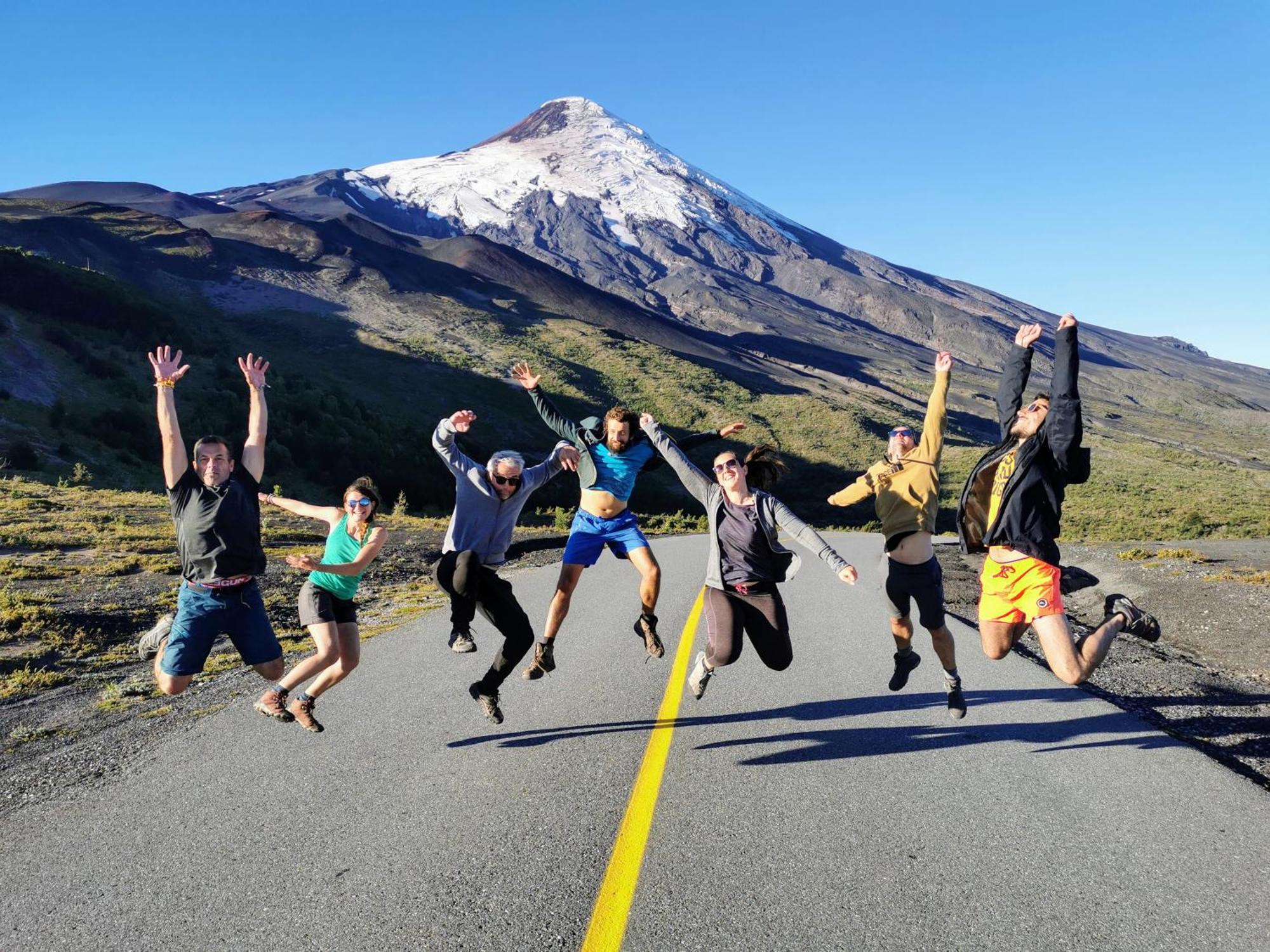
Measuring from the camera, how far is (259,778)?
5.23 metres

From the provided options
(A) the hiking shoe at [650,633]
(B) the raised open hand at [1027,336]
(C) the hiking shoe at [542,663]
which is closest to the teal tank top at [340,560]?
(C) the hiking shoe at [542,663]

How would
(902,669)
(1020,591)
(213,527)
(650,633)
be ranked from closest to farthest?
1. (213,527)
2. (1020,591)
3. (902,669)
4. (650,633)

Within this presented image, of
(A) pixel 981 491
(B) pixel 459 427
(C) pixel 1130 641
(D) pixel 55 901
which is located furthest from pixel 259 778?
(C) pixel 1130 641

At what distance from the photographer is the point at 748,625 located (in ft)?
21.1

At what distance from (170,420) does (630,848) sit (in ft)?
13.2

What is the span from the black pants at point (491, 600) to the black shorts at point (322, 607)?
27.5 inches

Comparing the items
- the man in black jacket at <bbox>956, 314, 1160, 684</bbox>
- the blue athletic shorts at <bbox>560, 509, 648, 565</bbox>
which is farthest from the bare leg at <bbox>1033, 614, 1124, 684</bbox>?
the blue athletic shorts at <bbox>560, 509, 648, 565</bbox>

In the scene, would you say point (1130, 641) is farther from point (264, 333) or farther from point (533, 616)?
point (264, 333)

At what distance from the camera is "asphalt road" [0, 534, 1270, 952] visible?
355 cm

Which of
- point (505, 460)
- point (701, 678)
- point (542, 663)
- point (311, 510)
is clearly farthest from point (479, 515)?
point (701, 678)

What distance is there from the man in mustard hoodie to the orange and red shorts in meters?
0.93

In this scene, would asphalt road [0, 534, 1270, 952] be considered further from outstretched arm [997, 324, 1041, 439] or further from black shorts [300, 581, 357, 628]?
outstretched arm [997, 324, 1041, 439]

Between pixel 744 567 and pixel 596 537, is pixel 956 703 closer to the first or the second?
pixel 744 567

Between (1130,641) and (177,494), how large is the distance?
416 inches
